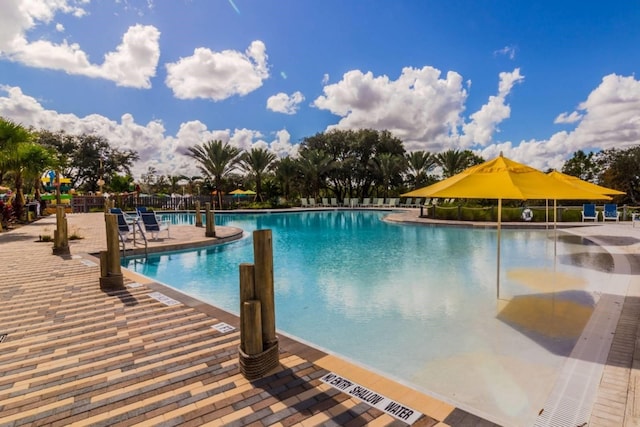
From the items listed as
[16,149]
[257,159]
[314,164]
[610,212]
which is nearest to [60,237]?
[16,149]

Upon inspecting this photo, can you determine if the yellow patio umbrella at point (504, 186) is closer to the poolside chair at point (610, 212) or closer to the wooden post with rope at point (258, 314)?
the wooden post with rope at point (258, 314)

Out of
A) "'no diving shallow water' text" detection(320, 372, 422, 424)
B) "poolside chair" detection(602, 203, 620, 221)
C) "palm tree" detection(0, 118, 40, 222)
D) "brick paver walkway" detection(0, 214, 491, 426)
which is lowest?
"'no diving shallow water' text" detection(320, 372, 422, 424)

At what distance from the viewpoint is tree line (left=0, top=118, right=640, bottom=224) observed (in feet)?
108

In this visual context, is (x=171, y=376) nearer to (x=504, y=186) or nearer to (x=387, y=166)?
(x=504, y=186)

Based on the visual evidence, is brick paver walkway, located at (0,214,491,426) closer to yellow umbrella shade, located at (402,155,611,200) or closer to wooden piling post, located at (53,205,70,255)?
yellow umbrella shade, located at (402,155,611,200)

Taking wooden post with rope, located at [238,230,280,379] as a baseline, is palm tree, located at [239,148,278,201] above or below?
above

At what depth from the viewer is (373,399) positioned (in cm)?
255

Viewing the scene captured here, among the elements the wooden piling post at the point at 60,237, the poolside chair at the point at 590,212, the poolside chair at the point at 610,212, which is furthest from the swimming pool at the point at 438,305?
the poolside chair at the point at 610,212

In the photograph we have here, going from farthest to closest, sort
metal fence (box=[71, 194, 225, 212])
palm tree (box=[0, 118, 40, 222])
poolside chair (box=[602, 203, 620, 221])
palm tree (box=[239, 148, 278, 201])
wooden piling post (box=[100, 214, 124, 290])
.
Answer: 1. palm tree (box=[239, 148, 278, 201])
2. metal fence (box=[71, 194, 225, 212])
3. poolside chair (box=[602, 203, 620, 221])
4. palm tree (box=[0, 118, 40, 222])
5. wooden piling post (box=[100, 214, 124, 290])

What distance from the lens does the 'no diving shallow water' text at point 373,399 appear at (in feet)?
7.77

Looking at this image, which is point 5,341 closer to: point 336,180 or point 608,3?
point 608,3

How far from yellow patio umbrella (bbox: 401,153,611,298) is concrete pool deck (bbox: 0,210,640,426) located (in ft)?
5.92

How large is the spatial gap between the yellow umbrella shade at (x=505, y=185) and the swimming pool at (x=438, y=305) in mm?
1760

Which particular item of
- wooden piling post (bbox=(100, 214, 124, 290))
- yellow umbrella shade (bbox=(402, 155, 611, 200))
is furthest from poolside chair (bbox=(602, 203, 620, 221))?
wooden piling post (bbox=(100, 214, 124, 290))
